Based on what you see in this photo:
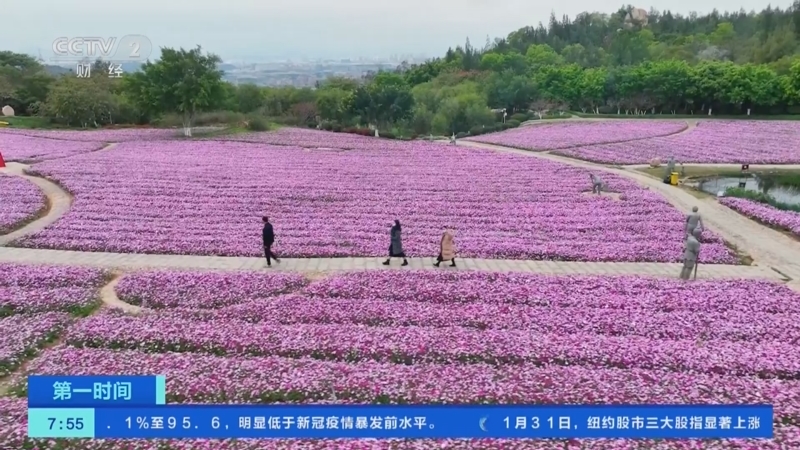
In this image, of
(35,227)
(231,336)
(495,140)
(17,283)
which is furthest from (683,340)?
(495,140)

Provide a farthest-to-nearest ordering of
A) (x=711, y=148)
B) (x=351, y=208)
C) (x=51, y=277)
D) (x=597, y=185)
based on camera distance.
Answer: (x=711, y=148) < (x=597, y=185) < (x=351, y=208) < (x=51, y=277)

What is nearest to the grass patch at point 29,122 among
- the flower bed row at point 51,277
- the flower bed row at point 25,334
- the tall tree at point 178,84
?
the tall tree at point 178,84

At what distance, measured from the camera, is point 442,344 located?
1384 cm

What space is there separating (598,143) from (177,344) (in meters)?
48.5

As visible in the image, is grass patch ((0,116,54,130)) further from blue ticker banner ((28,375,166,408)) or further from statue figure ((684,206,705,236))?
blue ticker banner ((28,375,166,408))

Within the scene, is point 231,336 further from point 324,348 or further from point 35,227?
point 35,227

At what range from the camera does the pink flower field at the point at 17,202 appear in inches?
1012

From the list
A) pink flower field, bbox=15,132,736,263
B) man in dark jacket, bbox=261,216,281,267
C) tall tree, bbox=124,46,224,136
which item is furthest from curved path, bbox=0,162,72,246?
tall tree, bbox=124,46,224,136

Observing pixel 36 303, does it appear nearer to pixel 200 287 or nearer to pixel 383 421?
pixel 200 287

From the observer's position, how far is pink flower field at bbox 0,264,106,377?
1409cm

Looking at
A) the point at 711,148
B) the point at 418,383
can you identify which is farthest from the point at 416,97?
the point at 418,383

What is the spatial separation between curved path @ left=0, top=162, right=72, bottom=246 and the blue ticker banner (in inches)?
721

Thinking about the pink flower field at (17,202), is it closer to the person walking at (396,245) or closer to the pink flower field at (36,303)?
the pink flower field at (36,303)

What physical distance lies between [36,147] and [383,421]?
53.5 m
